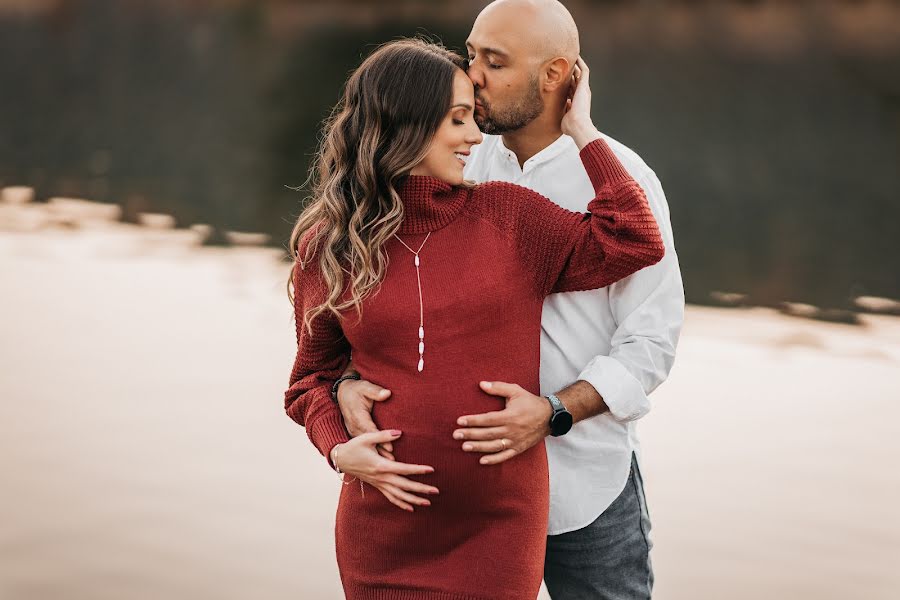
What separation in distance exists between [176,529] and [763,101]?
805 cm

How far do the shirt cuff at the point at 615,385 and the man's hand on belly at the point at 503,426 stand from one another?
0.13m

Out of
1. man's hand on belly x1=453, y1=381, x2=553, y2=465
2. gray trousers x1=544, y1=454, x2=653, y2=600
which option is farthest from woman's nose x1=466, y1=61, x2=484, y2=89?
gray trousers x1=544, y1=454, x2=653, y2=600

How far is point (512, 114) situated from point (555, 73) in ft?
0.35

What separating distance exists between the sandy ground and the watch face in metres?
1.72

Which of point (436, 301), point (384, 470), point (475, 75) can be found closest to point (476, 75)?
point (475, 75)

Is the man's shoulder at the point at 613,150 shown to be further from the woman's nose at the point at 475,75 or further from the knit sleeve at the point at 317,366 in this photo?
the knit sleeve at the point at 317,366

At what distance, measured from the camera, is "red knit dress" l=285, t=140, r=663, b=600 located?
6.37ft

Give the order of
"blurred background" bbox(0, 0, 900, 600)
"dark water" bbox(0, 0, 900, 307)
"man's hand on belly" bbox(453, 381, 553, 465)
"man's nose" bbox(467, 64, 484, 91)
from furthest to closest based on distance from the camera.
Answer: "dark water" bbox(0, 0, 900, 307) → "blurred background" bbox(0, 0, 900, 600) → "man's nose" bbox(467, 64, 484, 91) → "man's hand on belly" bbox(453, 381, 553, 465)

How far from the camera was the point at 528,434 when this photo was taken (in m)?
1.97

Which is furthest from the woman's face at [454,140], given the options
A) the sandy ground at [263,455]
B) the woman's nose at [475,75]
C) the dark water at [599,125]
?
the dark water at [599,125]

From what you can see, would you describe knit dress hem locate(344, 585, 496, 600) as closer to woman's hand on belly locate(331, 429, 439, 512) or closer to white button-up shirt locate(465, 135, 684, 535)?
woman's hand on belly locate(331, 429, 439, 512)

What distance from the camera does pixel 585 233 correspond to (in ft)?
6.55

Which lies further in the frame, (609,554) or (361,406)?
(609,554)

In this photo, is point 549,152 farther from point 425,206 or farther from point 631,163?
point 425,206
